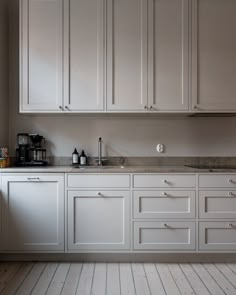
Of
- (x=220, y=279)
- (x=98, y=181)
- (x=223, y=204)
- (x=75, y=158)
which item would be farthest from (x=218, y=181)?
(x=75, y=158)

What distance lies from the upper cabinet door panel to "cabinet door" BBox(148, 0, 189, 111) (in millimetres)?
471

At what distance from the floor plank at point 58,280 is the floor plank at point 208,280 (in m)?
1.11

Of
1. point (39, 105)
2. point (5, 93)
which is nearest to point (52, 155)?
point (39, 105)

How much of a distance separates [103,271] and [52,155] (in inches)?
51.4

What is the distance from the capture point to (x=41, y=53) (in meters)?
2.69

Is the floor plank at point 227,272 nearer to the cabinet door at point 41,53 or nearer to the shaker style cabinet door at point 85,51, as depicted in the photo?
the shaker style cabinet door at point 85,51

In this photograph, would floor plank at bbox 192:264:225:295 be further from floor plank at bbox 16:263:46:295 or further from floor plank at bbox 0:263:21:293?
floor plank at bbox 0:263:21:293

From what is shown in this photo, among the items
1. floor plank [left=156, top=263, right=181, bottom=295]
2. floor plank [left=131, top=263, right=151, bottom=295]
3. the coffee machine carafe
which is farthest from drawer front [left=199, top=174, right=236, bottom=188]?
the coffee machine carafe

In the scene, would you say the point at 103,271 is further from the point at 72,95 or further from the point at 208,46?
the point at 208,46

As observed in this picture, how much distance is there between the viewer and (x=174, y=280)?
2.27 meters

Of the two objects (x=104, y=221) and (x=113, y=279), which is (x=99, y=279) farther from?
(x=104, y=221)

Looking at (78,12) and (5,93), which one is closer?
(78,12)

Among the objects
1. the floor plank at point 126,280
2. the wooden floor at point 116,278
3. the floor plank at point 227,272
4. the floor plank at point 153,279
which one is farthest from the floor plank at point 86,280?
the floor plank at point 227,272

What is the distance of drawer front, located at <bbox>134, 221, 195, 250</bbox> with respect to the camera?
2566 mm
